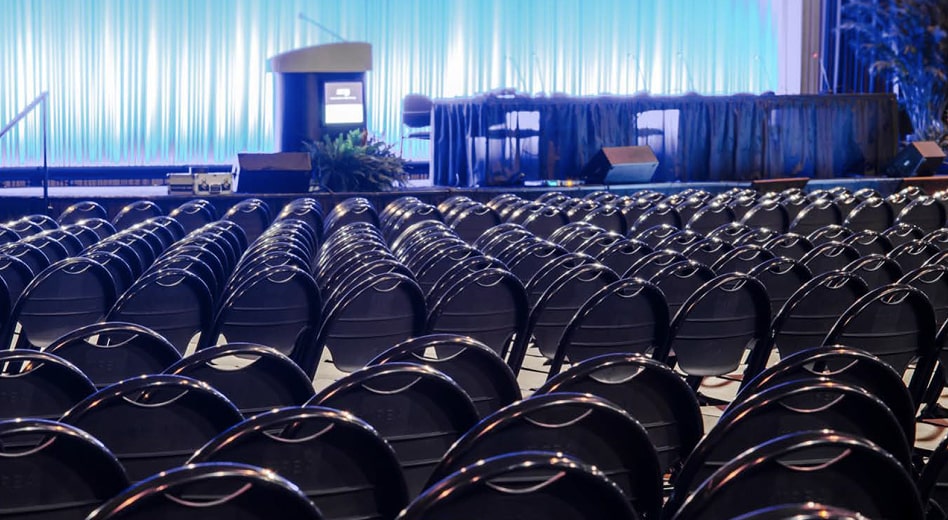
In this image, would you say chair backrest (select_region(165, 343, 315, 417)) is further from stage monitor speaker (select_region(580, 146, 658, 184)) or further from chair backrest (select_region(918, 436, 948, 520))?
stage monitor speaker (select_region(580, 146, 658, 184))

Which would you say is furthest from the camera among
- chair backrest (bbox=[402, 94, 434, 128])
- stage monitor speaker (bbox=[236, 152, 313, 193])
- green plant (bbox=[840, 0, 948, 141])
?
green plant (bbox=[840, 0, 948, 141])

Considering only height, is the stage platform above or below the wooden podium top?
below

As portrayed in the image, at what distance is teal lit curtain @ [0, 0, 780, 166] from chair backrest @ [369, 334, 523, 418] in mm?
17215

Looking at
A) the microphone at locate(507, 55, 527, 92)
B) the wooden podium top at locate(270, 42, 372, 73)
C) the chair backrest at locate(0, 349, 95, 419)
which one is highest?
the microphone at locate(507, 55, 527, 92)

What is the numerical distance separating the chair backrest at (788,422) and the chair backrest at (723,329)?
1.96 metres

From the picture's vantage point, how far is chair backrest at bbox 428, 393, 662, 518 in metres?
2.56

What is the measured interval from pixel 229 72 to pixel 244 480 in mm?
19406

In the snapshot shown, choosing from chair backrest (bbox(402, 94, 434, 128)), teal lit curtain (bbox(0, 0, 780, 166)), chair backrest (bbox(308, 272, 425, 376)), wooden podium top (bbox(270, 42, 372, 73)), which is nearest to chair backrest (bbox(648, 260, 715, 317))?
chair backrest (bbox(308, 272, 425, 376))

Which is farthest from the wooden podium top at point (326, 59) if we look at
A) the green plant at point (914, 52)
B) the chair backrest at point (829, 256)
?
the green plant at point (914, 52)

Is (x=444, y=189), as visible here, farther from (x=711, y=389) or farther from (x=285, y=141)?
(x=711, y=389)

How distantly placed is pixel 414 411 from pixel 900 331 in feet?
8.19

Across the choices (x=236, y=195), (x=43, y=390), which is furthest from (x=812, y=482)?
(x=236, y=195)

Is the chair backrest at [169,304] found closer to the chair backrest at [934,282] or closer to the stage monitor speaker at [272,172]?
the chair backrest at [934,282]

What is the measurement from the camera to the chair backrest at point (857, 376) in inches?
126
